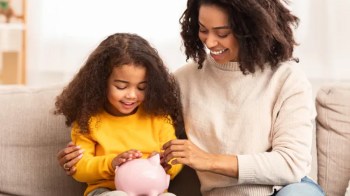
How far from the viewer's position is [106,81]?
1.81 m

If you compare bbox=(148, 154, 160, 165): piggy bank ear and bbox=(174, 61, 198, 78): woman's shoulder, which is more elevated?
bbox=(174, 61, 198, 78): woman's shoulder

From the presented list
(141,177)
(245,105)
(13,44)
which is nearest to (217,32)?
(245,105)

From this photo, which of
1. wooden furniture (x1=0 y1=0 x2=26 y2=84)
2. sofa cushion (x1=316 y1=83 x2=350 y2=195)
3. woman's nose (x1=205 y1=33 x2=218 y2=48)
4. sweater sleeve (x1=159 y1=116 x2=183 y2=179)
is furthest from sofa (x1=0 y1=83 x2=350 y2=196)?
wooden furniture (x1=0 y1=0 x2=26 y2=84)

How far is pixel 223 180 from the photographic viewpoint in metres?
1.82

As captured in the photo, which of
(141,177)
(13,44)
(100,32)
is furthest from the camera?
(13,44)

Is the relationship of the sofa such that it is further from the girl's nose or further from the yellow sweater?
the girl's nose

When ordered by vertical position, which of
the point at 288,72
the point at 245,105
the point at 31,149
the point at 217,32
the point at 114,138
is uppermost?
the point at 217,32

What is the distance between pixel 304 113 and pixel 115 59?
0.57 meters

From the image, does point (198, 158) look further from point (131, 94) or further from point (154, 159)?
point (131, 94)

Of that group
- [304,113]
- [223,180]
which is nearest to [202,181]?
[223,180]

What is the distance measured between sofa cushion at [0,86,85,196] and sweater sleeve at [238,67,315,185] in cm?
60

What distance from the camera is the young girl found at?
1756 mm

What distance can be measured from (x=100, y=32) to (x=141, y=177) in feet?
5.41

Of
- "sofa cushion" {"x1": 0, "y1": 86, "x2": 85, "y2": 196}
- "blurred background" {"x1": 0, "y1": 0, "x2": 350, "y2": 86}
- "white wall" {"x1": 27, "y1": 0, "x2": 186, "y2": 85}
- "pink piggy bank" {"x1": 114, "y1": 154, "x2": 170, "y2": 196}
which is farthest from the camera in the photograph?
"white wall" {"x1": 27, "y1": 0, "x2": 186, "y2": 85}
